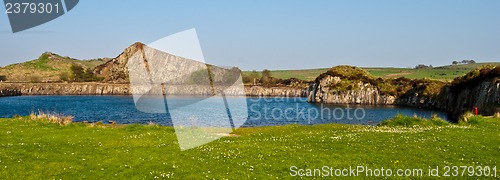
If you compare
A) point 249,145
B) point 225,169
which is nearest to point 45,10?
point 225,169

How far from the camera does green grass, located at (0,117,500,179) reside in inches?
725

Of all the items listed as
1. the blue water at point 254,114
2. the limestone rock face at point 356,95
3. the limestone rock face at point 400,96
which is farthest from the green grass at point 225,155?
the limestone rock face at point 356,95

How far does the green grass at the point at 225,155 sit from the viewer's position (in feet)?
60.4

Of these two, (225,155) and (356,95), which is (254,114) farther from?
(225,155)

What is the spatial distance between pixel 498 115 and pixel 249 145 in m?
36.1

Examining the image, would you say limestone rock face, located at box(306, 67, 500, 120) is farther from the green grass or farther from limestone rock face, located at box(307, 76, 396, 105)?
the green grass

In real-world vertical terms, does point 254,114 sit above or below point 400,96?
above

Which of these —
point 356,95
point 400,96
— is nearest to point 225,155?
point 356,95

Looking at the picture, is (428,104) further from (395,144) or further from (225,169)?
(225,169)

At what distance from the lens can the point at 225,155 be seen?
22.0m

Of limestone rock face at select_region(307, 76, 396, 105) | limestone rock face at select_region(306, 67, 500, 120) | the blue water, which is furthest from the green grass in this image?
limestone rock face at select_region(307, 76, 396, 105)

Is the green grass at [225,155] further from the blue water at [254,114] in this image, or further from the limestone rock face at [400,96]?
the limestone rock face at [400,96]

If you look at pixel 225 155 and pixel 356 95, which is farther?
pixel 356 95

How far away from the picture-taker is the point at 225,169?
61.4ft
